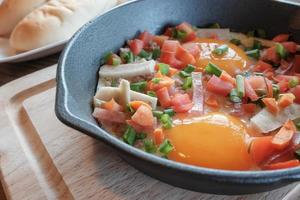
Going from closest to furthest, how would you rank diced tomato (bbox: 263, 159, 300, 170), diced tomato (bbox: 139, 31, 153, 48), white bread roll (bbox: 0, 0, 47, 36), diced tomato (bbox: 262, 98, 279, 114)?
diced tomato (bbox: 263, 159, 300, 170), diced tomato (bbox: 262, 98, 279, 114), diced tomato (bbox: 139, 31, 153, 48), white bread roll (bbox: 0, 0, 47, 36)

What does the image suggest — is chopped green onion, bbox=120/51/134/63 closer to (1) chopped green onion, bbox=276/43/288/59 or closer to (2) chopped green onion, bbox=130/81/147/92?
(2) chopped green onion, bbox=130/81/147/92

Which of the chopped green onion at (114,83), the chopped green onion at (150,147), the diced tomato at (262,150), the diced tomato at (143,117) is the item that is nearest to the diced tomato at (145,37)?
the chopped green onion at (114,83)

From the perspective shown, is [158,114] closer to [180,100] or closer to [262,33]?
[180,100]

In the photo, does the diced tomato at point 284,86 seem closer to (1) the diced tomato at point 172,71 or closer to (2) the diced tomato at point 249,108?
(2) the diced tomato at point 249,108

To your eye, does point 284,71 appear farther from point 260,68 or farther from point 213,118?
point 213,118

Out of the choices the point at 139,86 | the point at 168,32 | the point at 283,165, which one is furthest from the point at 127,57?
the point at 283,165

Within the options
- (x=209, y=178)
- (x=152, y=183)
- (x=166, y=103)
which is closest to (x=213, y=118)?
(x=166, y=103)

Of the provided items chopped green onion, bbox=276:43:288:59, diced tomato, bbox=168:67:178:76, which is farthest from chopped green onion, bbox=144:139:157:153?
chopped green onion, bbox=276:43:288:59
